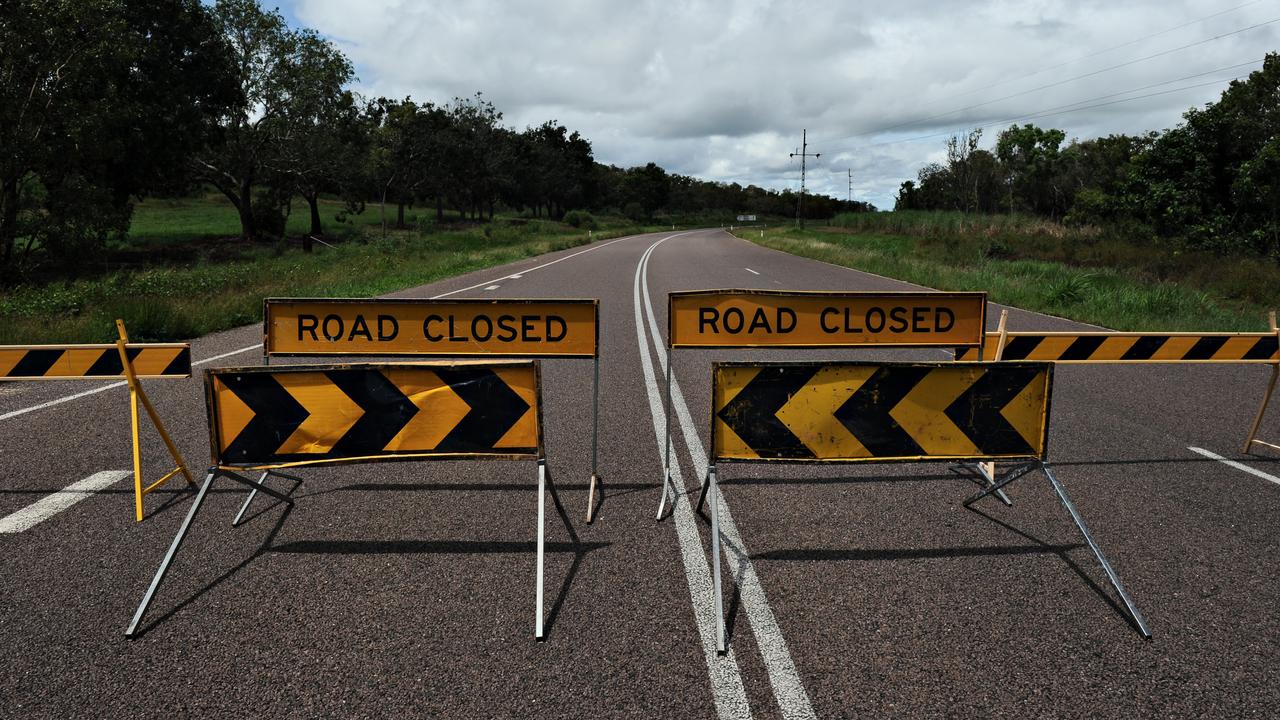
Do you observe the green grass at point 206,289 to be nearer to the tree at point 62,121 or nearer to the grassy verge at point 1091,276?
the tree at point 62,121

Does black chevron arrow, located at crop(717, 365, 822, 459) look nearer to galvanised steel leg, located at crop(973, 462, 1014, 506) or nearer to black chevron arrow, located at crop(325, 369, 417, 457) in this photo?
galvanised steel leg, located at crop(973, 462, 1014, 506)

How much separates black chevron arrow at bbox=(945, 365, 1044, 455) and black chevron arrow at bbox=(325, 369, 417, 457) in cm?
297

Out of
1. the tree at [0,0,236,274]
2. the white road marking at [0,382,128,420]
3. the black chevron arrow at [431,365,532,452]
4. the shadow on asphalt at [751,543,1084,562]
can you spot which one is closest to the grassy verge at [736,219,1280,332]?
the shadow on asphalt at [751,543,1084,562]

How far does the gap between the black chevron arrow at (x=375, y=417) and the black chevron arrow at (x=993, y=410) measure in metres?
2.97

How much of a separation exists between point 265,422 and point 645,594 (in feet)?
7.16

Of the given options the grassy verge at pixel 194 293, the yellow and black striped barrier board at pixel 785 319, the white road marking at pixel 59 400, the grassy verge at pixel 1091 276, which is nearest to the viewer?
the yellow and black striped barrier board at pixel 785 319

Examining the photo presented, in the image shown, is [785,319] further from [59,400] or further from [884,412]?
[59,400]

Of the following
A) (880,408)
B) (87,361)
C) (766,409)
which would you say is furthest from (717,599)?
(87,361)

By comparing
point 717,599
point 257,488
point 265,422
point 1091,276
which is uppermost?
point 1091,276

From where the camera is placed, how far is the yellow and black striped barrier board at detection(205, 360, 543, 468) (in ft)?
12.3

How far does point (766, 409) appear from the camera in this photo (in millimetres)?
3861

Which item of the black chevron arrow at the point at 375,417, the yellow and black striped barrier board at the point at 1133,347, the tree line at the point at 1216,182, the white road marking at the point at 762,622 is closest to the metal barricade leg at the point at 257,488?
the black chevron arrow at the point at 375,417

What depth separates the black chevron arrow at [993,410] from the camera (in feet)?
12.7

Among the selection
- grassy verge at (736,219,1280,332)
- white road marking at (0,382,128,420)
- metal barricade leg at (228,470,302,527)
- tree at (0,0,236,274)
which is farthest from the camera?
tree at (0,0,236,274)
